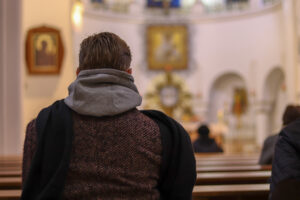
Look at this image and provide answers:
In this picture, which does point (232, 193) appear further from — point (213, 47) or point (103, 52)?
point (213, 47)

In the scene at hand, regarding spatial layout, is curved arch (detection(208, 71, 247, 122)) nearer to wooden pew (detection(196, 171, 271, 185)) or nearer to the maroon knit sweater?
wooden pew (detection(196, 171, 271, 185))

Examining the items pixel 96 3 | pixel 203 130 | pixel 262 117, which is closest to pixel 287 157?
pixel 203 130

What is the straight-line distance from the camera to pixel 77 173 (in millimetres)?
1779

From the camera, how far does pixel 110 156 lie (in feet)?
5.86

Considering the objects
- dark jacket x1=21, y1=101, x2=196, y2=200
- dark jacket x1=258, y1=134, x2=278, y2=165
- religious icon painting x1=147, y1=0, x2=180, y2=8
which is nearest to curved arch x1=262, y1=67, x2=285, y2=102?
religious icon painting x1=147, y1=0, x2=180, y2=8

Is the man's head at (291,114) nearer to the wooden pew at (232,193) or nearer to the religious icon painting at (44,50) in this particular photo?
the wooden pew at (232,193)

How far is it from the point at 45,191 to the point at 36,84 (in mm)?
7980

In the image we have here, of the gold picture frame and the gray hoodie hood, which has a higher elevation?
the gold picture frame

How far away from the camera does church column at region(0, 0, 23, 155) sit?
785cm

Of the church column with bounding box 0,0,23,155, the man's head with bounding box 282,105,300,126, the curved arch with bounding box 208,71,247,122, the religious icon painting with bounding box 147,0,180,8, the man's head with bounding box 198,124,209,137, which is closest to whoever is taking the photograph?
the man's head with bounding box 282,105,300,126

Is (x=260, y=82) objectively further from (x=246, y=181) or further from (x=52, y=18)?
(x=246, y=181)

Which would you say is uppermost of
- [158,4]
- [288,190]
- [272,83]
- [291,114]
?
[158,4]

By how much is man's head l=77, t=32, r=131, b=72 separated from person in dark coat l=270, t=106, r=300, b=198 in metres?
1.32

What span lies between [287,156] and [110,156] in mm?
1342
